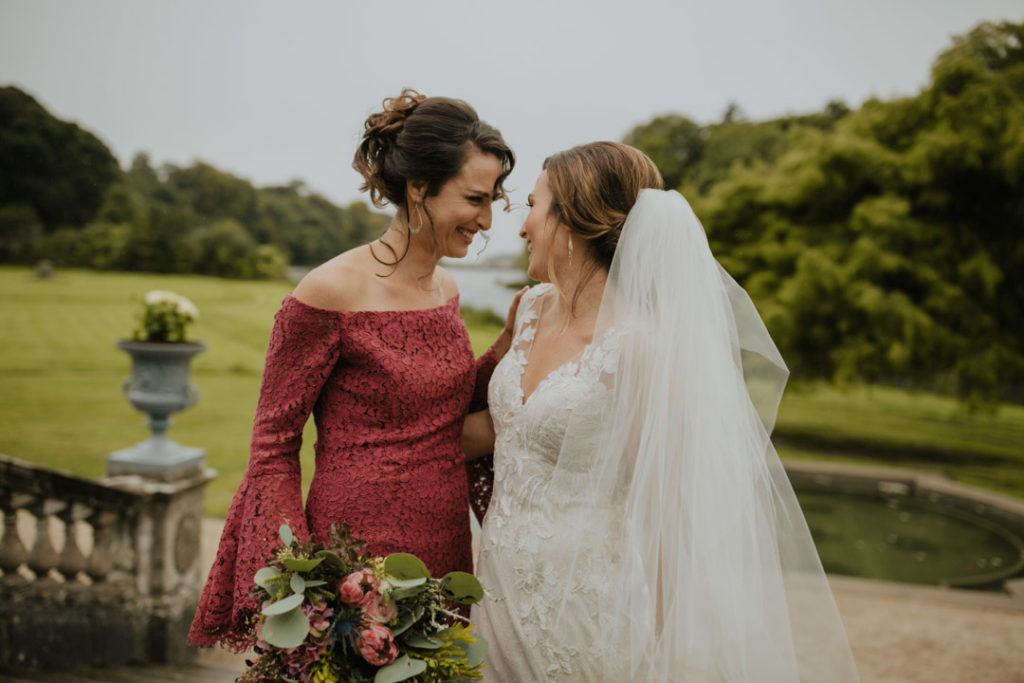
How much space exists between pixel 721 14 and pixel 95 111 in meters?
13.8

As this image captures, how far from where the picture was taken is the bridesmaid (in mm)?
1985

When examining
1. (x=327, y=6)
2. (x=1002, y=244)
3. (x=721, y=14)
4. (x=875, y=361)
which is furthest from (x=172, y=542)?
(x=721, y=14)

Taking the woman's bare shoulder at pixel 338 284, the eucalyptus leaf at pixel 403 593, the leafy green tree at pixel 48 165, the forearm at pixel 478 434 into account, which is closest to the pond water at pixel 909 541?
the forearm at pixel 478 434

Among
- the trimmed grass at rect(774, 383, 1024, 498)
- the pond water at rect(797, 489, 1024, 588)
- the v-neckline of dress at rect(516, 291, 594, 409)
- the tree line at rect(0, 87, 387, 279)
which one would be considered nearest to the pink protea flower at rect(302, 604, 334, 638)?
the v-neckline of dress at rect(516, 291, 594, 409)

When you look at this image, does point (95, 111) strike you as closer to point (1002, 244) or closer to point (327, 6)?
point (327, 6)

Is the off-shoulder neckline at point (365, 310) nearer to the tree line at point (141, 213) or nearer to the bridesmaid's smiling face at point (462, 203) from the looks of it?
the bridesmaid's smiling face at point (462, 203)

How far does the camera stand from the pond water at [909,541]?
8003 mm

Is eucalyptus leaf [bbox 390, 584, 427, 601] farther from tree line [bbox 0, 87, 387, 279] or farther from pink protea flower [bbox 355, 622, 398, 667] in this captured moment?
tree line [bbox 0, 87, 387, 279]

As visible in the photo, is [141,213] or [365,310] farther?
[141,213]

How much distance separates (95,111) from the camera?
14.2 metres

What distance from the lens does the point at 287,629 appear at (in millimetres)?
1432

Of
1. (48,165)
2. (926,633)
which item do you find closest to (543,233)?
(926,633)

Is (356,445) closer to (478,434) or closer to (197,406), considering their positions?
(478,434)

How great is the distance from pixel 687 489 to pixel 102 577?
13.0ft
